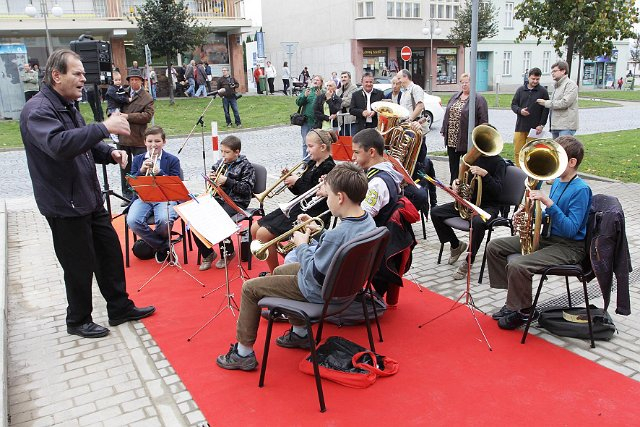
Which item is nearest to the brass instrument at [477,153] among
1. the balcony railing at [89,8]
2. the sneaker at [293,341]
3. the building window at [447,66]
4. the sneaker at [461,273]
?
the sneaker at [461,273]

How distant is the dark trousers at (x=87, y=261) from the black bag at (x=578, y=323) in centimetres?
361

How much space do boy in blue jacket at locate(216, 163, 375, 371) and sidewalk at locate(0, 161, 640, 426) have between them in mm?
568

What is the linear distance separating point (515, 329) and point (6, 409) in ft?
12.4

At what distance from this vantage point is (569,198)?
4.30 m

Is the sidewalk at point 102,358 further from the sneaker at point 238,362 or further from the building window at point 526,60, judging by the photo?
the building window at point 526,60

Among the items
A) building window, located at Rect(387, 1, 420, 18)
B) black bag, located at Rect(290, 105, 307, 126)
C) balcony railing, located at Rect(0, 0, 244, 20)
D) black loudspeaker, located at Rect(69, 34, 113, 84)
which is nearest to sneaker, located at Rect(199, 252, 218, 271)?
black loudspeaker, located at Rect(69, 34, 113, 84)

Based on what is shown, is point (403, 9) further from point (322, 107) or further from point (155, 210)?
point (155, 210)

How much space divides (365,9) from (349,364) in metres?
35.0

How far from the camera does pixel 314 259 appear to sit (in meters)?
3.63

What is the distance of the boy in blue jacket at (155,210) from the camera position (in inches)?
249

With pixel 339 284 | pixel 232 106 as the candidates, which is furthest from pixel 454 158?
pixel 232 106

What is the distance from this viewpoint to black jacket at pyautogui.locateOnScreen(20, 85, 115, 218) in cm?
400

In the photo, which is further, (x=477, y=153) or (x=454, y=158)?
(x=454, y=158)

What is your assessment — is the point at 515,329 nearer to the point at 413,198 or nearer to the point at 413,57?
the point at 413,198
